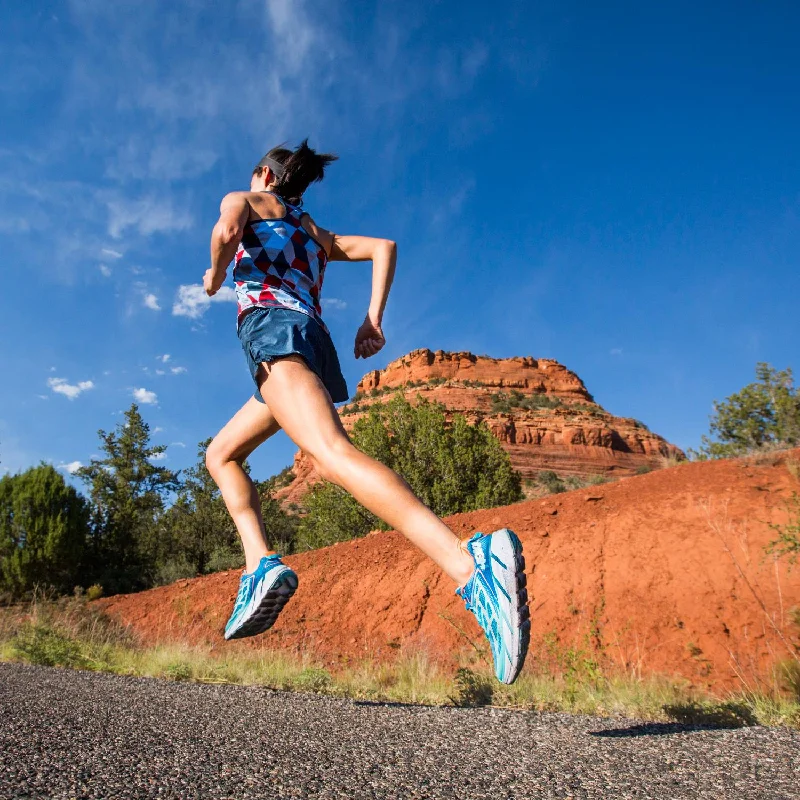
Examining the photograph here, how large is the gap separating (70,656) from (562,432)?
194ft

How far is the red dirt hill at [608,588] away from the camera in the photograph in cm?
655

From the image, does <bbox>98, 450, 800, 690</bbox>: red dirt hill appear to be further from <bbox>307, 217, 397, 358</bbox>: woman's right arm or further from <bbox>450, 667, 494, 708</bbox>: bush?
<bbox>307, 217, 397, 358</bbox>: woman's right arm

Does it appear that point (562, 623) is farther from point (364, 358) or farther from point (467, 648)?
point (364, 358)

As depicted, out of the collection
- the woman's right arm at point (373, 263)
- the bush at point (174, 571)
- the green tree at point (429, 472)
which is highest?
the green tree at point (429, 472)

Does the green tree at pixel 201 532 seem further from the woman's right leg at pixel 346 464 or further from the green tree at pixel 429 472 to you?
the woman's right leg at pixel 346 464

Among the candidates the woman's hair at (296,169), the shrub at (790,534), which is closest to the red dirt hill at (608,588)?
the shrub at (790,534)

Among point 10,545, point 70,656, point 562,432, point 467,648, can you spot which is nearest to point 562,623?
point 467,648

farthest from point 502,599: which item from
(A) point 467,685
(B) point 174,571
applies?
(B) point 174,571

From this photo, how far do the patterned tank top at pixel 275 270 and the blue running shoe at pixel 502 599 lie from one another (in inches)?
42.5

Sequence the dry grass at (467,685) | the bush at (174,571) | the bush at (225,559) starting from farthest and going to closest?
the bush at (174,571) < the bush at (225,559) < the dry grass at (467,685)

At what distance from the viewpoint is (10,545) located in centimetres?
1540

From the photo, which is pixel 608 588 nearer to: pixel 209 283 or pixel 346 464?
pixel 346 464

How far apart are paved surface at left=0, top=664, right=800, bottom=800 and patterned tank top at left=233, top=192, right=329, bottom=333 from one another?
1.38m

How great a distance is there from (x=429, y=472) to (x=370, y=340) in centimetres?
1467
